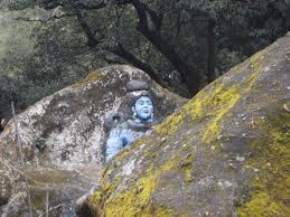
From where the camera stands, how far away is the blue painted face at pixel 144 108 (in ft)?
29.9

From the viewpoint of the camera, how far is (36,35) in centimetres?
1817

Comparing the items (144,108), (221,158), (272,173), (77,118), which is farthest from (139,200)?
(77,118)

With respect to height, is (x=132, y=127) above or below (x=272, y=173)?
below

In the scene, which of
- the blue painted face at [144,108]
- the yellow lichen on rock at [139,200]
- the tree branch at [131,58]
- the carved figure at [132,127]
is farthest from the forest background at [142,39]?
the yellow lichen on rock at [139,200]

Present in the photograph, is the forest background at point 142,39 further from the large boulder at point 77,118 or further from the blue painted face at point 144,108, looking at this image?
the blue painted face at point 144,108

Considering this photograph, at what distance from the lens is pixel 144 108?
9.20 meters

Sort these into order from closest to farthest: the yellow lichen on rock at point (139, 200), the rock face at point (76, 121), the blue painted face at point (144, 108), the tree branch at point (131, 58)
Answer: the yellow lichen on rock at point (139, 200) → the blue painted face at point (144, 108) → the rock face at point (76, 121) → the tree branch at point (131, 58)

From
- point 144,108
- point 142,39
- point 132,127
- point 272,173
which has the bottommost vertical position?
point 132,127

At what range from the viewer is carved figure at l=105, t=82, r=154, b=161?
8945mm

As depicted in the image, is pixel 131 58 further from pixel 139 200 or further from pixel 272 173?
pixel 272 173

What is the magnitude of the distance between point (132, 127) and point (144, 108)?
0.37m

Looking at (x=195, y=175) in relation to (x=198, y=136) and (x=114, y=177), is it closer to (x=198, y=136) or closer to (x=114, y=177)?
(x=198, y=136)

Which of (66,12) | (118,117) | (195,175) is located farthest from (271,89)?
(66,12)

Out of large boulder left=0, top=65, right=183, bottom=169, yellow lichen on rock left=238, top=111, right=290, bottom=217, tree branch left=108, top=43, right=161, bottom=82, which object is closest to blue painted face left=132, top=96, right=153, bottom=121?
large boulder left=0, top=65, right=183, bottom=169
